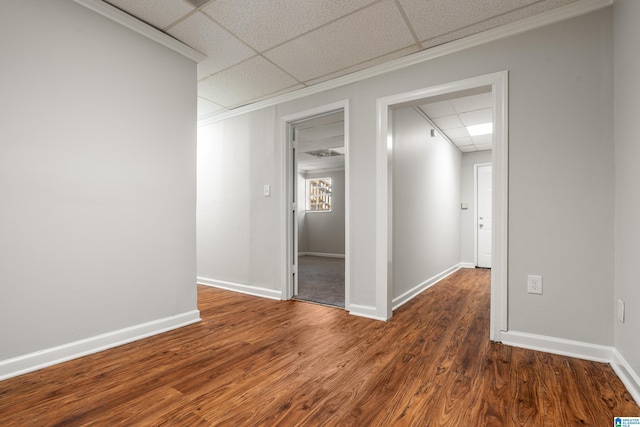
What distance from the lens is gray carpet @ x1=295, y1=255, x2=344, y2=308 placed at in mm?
3566

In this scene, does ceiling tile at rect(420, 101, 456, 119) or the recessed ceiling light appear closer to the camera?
ceiling tile at rect(420, 101, 456, 119)

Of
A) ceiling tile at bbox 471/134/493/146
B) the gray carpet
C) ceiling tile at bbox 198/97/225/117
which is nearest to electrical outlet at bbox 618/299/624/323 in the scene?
the gray carpet

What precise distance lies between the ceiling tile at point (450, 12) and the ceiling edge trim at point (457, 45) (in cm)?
18

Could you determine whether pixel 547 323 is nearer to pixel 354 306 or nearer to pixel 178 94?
pixel 354 306

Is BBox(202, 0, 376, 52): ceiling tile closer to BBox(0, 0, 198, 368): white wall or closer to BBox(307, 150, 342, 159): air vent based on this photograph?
BBox(0, 0, 198, 368): white wall

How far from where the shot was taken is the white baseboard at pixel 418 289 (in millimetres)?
3195

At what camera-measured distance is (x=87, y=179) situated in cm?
208

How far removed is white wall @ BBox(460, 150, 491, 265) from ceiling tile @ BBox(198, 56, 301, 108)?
450 centimetres

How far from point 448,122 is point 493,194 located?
2392 mm

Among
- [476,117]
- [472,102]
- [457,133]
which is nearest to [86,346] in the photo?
[472,102]

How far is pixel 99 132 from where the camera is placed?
2.15 m

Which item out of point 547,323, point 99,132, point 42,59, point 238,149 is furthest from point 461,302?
point 42,59

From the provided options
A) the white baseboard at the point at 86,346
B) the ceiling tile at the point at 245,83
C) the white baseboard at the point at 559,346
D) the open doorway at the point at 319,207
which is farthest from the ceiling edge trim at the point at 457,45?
the white baseboard at the point at 86,346

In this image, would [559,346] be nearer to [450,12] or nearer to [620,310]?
[620,310]
